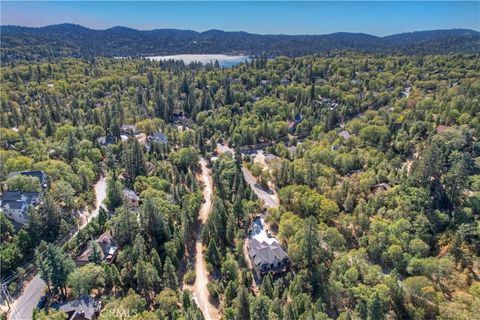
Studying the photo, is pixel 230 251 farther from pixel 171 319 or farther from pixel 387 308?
pixel 387 308

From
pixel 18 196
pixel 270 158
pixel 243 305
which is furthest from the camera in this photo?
pixel 270 158

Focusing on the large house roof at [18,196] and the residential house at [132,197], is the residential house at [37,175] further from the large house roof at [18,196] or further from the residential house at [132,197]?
the residential house at [132,197]

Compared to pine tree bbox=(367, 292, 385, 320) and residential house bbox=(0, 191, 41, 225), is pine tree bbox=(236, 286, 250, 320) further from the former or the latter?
residential house bbox=(0, 191, 41, 225)

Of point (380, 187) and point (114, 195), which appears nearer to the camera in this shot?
point (114, 195)

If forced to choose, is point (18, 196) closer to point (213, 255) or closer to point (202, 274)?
point (202, 274)

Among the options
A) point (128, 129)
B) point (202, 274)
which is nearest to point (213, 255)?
point (202, 274)
